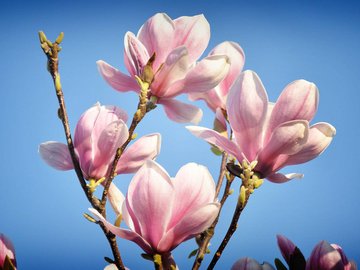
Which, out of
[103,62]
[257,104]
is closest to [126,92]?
[103,62]

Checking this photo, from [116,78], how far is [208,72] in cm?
16

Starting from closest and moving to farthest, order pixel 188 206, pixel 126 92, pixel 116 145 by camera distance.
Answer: pixel 188 206
pixel 116 145
pixel 126 92

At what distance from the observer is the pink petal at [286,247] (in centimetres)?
62

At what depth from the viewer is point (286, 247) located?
62 centimetres

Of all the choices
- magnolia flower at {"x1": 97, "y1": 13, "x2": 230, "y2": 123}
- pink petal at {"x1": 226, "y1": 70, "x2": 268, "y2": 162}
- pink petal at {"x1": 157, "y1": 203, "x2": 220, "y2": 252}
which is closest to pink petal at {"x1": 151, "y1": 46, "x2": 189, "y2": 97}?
magnolia flower at {"x1": 97, "y1": 13, "x2": 230, "y2": 123}

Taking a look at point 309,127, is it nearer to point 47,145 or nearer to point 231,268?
point 231,268

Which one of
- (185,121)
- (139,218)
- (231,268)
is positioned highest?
(185,121)

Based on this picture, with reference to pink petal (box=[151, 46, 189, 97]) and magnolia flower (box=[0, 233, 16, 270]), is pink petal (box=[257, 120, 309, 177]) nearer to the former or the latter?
pink petal (box=[151, 46, 189, 97])

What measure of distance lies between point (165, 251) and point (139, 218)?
0.06m

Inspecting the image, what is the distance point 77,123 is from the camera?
0.58m

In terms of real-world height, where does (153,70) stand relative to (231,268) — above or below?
above

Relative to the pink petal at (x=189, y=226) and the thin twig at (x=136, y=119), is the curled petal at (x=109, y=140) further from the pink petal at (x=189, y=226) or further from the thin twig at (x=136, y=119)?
the pink petal at (x=189, y=226)

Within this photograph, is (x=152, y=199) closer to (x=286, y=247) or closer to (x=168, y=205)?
(x=168, y=205)

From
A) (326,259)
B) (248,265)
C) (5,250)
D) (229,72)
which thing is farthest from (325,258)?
(5,250)
